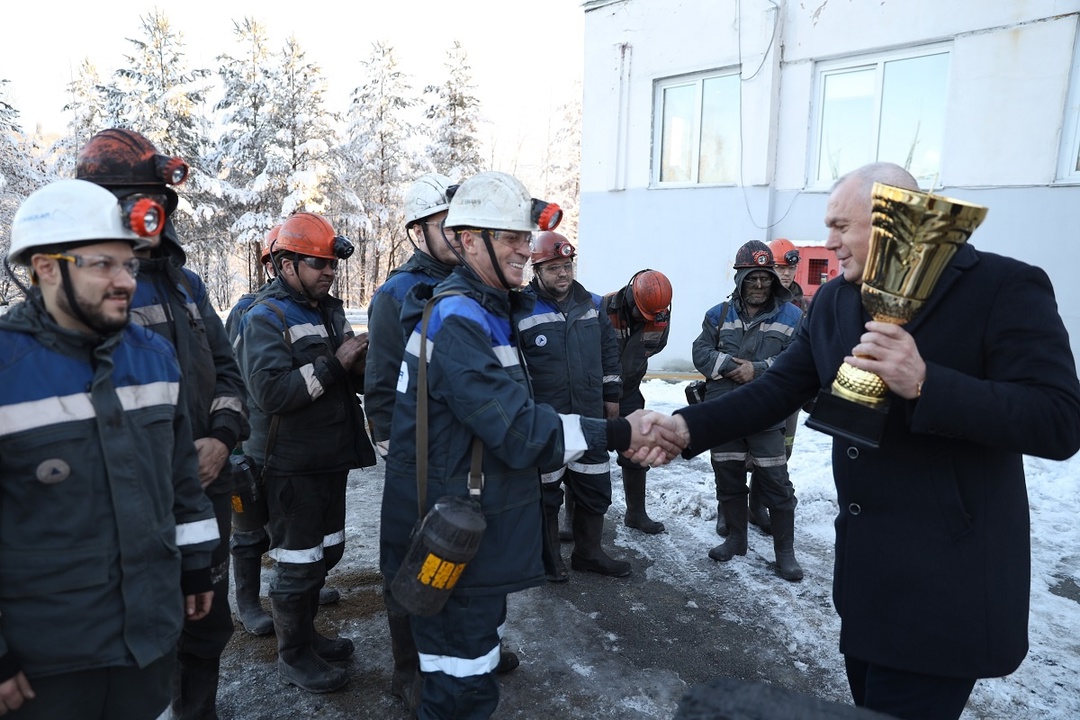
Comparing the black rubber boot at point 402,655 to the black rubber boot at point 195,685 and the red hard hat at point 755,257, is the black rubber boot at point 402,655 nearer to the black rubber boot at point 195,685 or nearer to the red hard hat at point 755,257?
the black rubber boot at point 195,685

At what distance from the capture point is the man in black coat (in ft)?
5.97

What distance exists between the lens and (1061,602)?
4410 millimetres

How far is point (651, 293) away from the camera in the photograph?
5.57m

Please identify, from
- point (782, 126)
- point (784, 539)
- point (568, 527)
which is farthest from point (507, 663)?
point (782, 126)

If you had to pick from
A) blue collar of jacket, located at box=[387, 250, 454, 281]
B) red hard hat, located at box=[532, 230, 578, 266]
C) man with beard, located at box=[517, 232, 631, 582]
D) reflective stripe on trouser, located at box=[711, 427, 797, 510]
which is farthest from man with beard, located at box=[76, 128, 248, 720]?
reflective stripe on trouser, located at box=[711, 427, 797, 510]

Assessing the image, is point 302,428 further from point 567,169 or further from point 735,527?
point 567,169

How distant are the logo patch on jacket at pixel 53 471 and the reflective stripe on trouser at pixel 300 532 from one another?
1.74m

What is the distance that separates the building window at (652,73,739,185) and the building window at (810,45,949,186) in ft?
4.28

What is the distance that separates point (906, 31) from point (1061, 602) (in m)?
7.34

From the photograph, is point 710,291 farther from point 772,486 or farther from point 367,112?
point 367,112

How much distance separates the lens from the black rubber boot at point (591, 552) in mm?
4914

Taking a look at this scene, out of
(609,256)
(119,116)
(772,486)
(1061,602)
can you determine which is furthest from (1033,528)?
(119,116)

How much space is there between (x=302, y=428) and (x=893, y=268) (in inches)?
111

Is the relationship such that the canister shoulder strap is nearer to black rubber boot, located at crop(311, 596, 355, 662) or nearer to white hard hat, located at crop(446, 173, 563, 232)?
white hard hat, located at crop(446, 173, 563, 232)
